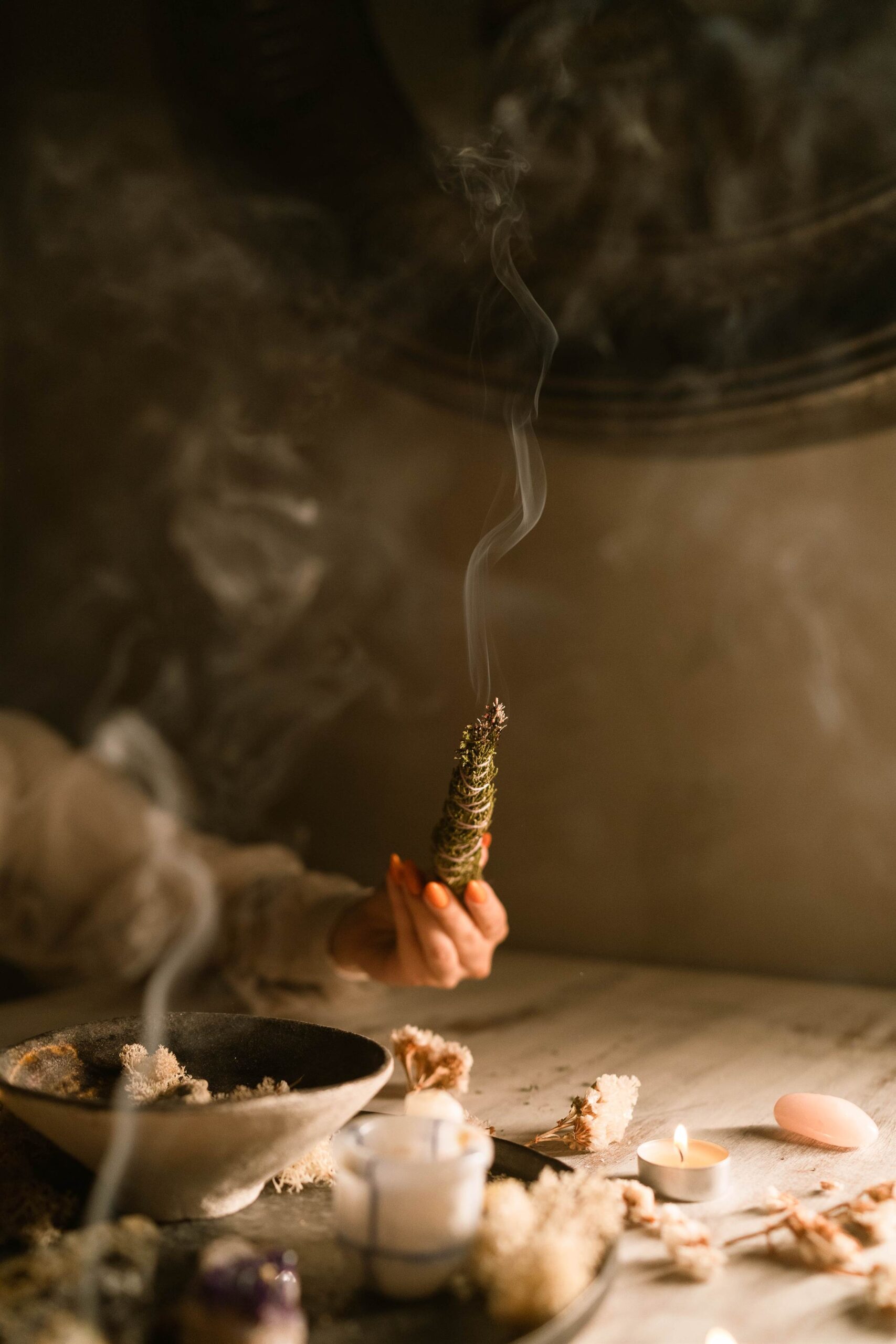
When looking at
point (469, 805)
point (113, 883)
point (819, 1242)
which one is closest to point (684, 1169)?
point (819, 1242)

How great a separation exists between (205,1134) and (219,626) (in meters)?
1.66

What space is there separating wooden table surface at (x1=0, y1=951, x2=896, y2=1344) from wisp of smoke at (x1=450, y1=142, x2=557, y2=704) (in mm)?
646

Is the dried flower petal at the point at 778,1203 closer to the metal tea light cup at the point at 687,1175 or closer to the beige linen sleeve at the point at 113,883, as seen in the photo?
the metal tea light cup at the point at 687,1175

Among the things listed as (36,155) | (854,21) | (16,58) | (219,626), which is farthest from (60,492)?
(854,21)

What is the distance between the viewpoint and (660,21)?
58.2 inches

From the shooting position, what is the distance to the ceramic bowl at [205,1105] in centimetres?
51

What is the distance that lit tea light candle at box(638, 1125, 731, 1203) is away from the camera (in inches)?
26.8

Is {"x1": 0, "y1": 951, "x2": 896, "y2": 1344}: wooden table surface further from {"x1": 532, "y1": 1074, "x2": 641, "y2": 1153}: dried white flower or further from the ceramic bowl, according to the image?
the ceramic bowl

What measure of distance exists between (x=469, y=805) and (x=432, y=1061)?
Result: 259 mm

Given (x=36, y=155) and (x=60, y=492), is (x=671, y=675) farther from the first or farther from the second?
(x=36, y=155)

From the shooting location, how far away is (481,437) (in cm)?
183

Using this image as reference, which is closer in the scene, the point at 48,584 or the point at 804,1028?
the point at 804,1028

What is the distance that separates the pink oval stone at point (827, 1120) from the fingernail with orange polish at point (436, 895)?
0.37 metres

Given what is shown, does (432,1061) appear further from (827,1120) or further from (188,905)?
(188,905)
